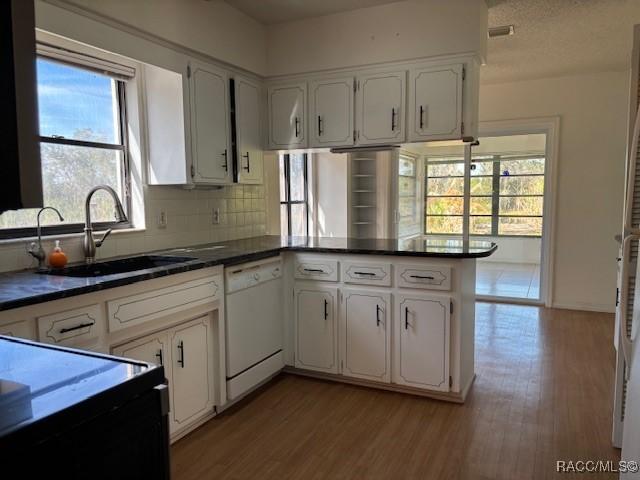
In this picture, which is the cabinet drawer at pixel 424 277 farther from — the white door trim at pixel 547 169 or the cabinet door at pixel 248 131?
the white door trim at pixel 547 169

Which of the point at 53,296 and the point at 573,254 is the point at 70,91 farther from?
the point at 573,254

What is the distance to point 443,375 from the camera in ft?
9.46

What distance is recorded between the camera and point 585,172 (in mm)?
5117

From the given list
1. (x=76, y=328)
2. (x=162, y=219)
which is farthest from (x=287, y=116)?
(x=76, y=328)

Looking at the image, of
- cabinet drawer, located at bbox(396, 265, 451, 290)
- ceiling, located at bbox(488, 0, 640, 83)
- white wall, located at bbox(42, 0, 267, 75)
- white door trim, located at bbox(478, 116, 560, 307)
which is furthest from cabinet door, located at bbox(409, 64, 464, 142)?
white door trim, located at bbox(478, 116, 560, 307)

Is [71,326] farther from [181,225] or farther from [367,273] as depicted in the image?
[367,273]

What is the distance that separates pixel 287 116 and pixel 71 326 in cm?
238

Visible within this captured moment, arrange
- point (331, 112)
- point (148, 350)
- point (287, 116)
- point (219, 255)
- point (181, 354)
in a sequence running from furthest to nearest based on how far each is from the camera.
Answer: point (287, 116) → point (331, 112) → point (219, 255) → point (181, 354) → point (148, 350)

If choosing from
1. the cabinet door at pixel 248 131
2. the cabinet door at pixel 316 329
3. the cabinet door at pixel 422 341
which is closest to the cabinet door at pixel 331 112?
the cabinet door at pixel 248 131

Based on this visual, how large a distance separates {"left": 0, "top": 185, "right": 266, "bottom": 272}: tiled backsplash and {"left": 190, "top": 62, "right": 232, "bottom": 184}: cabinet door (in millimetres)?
255

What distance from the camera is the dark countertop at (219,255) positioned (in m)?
1.78

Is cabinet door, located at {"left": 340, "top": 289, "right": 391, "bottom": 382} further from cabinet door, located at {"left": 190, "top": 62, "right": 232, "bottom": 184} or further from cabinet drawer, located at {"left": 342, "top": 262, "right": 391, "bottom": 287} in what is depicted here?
cabinet door, located at {"left": 190, "top": 62, "right": 232, "bottom": 184}

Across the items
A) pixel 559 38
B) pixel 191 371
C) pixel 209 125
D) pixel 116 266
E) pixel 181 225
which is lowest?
pixel 191 371

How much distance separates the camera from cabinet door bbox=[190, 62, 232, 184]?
10.00ft
